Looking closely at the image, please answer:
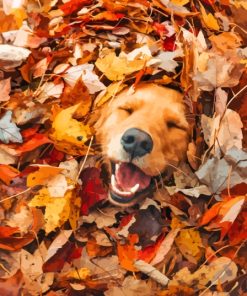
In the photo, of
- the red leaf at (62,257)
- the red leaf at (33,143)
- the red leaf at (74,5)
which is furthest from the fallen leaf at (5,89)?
the red leaf at (62,257)

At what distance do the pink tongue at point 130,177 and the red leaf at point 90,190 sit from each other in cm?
4

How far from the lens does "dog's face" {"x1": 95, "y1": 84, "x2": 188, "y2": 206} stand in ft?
3.46

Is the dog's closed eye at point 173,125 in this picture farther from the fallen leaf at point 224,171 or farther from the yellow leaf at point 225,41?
the yellow leaf at point 225,41

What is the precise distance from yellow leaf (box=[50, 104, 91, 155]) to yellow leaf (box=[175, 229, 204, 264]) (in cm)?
25

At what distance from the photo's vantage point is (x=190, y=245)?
42.3 inches

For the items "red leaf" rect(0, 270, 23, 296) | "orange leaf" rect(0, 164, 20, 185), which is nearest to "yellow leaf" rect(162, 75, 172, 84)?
"orange leaf" rect(0, 164, 20, 185)

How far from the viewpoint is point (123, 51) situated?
1.17m

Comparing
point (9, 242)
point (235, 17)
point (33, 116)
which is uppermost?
point (235, 17)

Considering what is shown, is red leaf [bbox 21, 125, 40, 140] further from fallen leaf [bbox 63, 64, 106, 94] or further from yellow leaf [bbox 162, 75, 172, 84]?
yellow leaf [bbox 162, 75, 172, 84]

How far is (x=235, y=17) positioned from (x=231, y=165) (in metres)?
0.42

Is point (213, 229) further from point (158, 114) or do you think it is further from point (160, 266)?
point (158, 114)

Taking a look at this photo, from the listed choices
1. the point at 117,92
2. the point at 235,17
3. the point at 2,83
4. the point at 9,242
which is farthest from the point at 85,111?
the point at 235,17

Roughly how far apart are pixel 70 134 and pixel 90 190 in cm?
11

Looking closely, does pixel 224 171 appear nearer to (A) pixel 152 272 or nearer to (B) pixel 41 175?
(A) pixel 152 272
